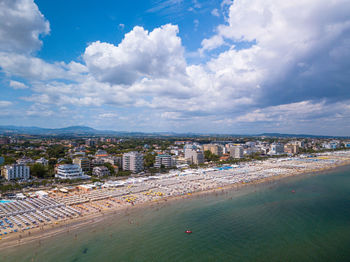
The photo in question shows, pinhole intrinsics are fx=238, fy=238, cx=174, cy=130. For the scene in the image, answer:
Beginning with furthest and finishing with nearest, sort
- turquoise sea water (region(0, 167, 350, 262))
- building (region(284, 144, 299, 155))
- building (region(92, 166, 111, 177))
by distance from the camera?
building (region(284, 144, 299, 155)), building (region(92, 166, 111, 177)), turquoise sea water (region(0, 167, 350, 262))

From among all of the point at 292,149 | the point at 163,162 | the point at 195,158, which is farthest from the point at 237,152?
the point at 163,162

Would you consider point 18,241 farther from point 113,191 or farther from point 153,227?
point 113,191

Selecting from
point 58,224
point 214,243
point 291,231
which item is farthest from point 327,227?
point 58,224

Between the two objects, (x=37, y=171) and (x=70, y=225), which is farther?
(x=37, y=171)

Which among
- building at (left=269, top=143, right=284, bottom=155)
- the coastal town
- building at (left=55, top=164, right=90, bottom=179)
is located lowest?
the coastal town

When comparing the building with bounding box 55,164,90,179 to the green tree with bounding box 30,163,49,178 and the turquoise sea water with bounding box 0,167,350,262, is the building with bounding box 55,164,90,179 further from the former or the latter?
the turquoise sea water with bounding box 0,167,350,262

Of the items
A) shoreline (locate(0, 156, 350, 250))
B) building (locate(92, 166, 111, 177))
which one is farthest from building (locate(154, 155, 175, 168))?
shoreline (locate(0, 156, 350, 250))

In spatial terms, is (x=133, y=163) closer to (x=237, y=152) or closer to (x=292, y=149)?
(x=237, y=152)

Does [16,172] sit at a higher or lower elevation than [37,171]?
higher
